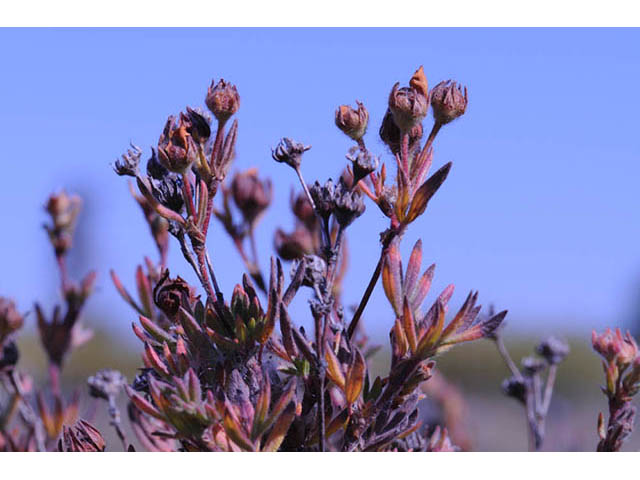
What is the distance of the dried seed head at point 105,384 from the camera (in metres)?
1.92

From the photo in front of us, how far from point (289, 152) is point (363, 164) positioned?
0.19 m

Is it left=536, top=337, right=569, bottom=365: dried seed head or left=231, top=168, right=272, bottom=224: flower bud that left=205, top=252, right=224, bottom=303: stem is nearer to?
left=231, top=168, right=272, bottom=224: flower bud

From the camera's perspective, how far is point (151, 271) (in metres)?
1.90

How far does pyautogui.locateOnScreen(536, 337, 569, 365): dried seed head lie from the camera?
7.22ft

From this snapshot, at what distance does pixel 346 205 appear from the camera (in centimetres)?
125

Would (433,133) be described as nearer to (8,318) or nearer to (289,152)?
(289,152)

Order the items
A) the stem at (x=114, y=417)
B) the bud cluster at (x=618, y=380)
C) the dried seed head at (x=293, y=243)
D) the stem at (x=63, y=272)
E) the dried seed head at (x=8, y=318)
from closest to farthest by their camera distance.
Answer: the bud cluster at (x=618, y=380) < the stem at (x=114, y=417) < the dried seed head at (x=8, y=318) < the dried seed head at (x=293, y=243) < the stem at (x=63, y=272)

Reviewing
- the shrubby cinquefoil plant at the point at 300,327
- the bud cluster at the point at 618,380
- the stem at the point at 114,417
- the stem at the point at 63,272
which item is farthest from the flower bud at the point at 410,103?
the stem at the point at 63,272

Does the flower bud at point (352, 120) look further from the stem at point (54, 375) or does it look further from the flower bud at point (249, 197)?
the stem at point (54, 375)

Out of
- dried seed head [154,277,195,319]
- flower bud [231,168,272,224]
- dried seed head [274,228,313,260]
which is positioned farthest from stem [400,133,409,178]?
flower bud [231,168,272,224]

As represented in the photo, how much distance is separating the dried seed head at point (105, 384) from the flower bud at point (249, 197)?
54 cm

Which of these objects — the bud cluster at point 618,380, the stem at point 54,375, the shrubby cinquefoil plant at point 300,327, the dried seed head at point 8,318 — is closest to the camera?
the shrubby cinquefoil plant at point 300,327

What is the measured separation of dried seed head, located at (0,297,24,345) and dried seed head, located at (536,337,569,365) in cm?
146

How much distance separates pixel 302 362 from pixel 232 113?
0.47 metres
